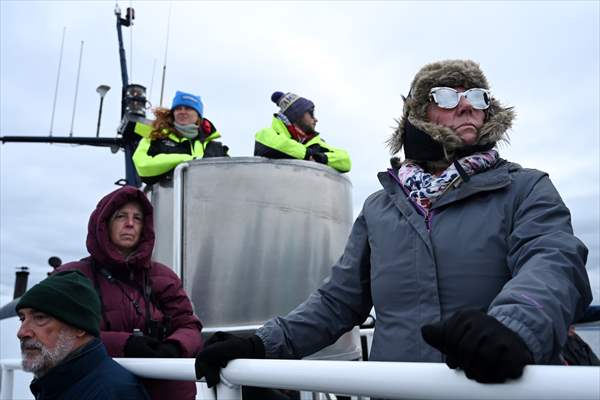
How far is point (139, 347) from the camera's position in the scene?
2426 mm

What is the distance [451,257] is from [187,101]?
355 cm

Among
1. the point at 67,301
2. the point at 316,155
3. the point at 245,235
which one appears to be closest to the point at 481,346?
the point at 67,301

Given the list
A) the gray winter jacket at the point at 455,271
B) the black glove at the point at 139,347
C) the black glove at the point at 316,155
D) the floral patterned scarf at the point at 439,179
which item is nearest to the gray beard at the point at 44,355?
the black glove at the point at 139,347

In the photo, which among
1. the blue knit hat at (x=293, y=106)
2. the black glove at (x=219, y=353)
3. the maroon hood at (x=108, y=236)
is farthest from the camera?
the blue knit hat at (x=293, y=106)

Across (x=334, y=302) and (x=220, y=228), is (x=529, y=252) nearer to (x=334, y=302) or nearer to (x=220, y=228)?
(x=334, y=302)

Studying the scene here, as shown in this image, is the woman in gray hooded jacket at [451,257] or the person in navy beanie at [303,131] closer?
the woman in gray hooded jacket at [451,257]

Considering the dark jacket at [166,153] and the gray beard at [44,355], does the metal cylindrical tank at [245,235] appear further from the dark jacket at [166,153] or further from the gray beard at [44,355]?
the gray beard at [44,355]

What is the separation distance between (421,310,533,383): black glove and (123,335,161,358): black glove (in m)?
1.71

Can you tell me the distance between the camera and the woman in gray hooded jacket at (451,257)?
→ 1136 mm

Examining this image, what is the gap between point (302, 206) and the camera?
14.5 ft

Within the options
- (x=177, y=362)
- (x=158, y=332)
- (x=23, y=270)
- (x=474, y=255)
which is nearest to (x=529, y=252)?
(x=474, y=255)

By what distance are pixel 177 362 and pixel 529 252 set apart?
114cm

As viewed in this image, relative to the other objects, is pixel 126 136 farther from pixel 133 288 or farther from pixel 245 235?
pixel 133 288

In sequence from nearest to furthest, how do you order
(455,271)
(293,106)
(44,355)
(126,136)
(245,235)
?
(455,271) → (44,355) → (245,235) → (293,106) → (126,136)
